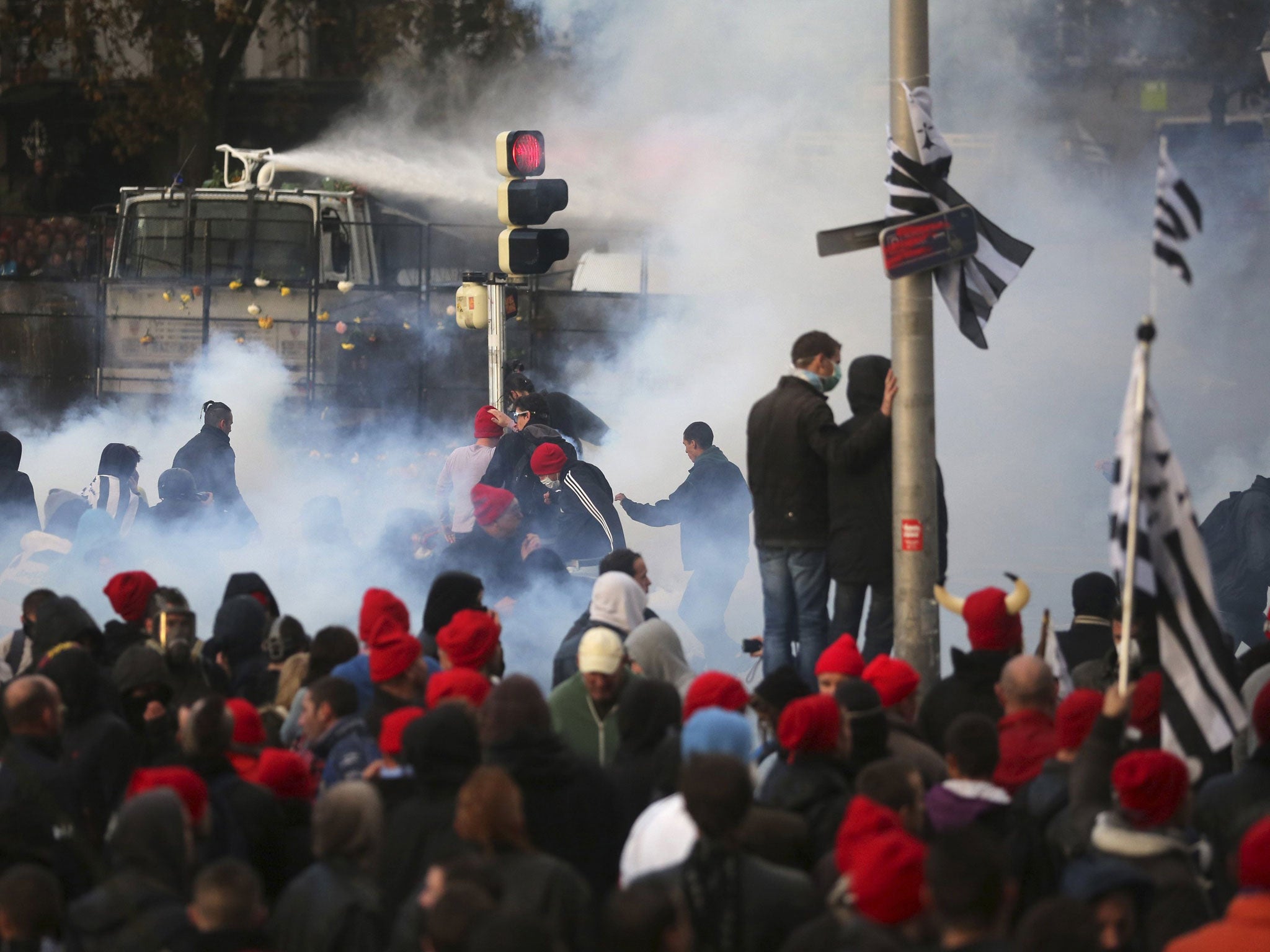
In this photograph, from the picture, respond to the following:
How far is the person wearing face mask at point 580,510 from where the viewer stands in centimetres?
1001

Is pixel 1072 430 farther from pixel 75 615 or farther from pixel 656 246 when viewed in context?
pixel 75 615

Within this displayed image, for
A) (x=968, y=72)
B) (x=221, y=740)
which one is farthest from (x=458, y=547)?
(x=968, y=72)

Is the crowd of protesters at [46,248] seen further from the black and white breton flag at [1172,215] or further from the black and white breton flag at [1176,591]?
the black and white breton flag at [1176,591]

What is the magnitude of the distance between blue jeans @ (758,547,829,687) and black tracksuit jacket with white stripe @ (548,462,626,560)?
2.53m

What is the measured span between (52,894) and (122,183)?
1017 inches

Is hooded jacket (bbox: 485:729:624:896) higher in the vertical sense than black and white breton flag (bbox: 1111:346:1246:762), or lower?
lower

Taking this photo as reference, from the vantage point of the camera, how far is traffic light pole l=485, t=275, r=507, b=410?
440 inches

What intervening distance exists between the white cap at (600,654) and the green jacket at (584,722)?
0.07 m

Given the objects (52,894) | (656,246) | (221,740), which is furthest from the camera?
(656,246)

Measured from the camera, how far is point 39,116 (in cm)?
2848

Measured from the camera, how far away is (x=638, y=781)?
492cm

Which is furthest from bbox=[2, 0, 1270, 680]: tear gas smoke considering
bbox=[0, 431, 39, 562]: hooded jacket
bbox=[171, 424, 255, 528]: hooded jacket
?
bbox=[0, 431, 39, 562]: hooded jacket

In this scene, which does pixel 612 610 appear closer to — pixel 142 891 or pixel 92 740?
pixel 92 740

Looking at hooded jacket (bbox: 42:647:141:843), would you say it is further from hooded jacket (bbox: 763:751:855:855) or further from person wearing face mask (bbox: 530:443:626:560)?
person wearing face mask (bbox: 530:443:626:560)
